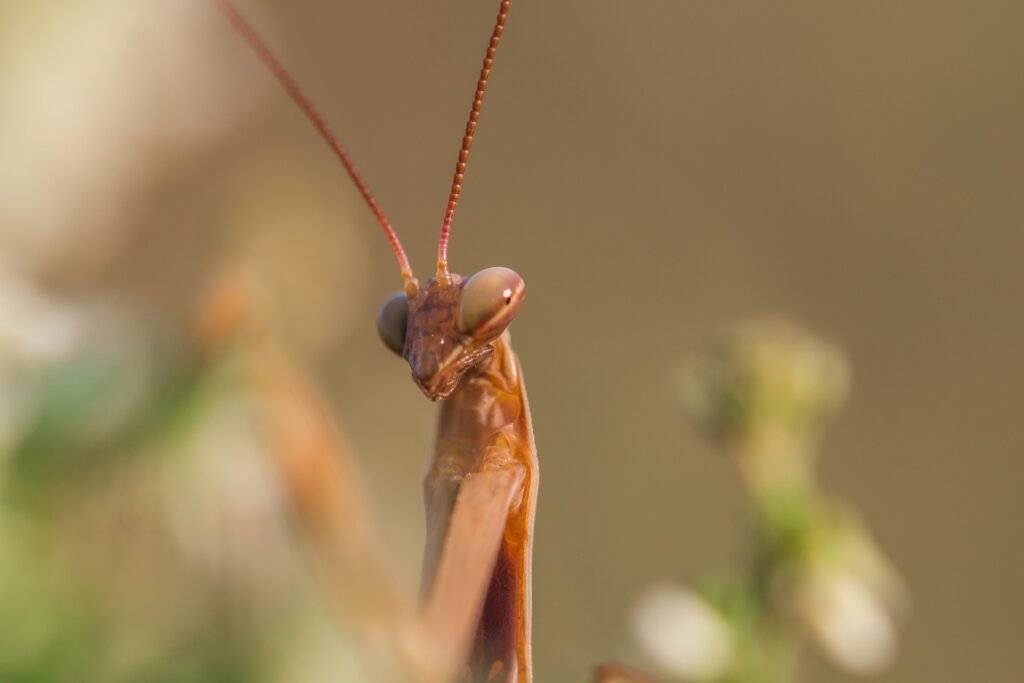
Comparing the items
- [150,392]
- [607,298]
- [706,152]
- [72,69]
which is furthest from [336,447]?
[706,152]

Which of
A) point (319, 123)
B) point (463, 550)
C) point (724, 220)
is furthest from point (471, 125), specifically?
point (724, 220)

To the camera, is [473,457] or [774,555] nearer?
[774,555]

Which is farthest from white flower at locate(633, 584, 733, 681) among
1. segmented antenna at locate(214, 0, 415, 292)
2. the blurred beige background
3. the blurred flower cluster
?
the blurred beige background

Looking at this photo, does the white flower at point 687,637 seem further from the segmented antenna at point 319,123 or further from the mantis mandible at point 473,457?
the segmented antenna at point 319,123

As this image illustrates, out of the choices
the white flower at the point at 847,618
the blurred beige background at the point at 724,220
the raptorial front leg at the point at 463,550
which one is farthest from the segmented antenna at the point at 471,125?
the blurred beige background at the point at 724,220

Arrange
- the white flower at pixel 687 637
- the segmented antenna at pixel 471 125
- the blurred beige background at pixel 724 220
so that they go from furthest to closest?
the blurred beige background at pixel 724 220
the segmented antenna at pixel 471 125
the white flower at pixel 687 637

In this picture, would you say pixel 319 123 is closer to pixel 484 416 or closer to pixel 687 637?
pixel 484 416

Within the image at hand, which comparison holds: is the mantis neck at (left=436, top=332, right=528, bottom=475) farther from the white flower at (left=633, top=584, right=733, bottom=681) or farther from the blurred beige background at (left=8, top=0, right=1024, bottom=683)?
the blurred beige background at (left=8, top=0, right=1024, bottom=683)
